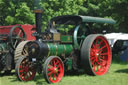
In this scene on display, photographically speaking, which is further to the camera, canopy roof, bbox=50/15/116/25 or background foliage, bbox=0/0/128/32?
background foliage, bbox=0/0/128/32

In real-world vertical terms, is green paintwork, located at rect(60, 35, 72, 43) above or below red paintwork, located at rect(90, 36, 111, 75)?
above

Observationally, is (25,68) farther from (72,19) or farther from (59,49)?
(72,19)

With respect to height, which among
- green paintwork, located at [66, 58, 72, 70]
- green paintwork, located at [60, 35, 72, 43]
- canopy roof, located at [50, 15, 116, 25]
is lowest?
green paintwork, located at [66, 58, 72, 70]

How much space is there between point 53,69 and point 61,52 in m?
1.07

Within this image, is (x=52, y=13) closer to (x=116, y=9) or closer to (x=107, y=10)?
(x=107, y=10)

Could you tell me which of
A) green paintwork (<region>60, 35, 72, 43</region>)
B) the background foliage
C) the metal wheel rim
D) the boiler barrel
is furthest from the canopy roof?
the background foliage

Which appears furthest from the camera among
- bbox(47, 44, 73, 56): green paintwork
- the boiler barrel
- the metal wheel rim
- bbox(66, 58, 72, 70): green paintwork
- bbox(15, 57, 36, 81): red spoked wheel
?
bbox(66, 58, 72, 70): green paintwork

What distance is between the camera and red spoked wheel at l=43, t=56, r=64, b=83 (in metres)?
6.38

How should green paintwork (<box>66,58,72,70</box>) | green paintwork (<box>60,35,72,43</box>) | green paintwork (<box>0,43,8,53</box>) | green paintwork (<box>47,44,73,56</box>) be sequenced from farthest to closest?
green paintwork (<box>0,43,8,53</box>) → green paintwork (<box>60,35,72,43</box>) → green paintwork (<box>66,58,72,70</box>) → green paintwork (<box>47,44,73,56</box>)

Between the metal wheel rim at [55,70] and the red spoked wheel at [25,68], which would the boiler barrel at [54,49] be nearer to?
the metal wheel rim at [55,70]

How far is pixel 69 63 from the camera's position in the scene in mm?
7676

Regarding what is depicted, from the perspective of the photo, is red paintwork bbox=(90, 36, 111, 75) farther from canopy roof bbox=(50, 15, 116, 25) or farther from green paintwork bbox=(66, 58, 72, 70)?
green paintwork bbox=(66, 58, 72, 70)

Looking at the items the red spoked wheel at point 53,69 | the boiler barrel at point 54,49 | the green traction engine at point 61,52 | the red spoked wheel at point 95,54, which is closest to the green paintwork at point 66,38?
the green traction engine at point 61,52

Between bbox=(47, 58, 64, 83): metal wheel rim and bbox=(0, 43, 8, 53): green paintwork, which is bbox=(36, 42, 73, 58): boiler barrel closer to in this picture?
bbox=(47, 58, 64, 83): metal wheel rim
